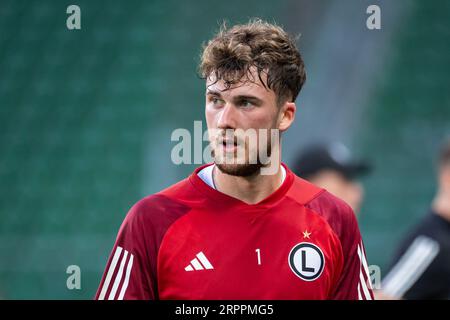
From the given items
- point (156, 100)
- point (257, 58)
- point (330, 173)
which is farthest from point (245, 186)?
point (156, 100)

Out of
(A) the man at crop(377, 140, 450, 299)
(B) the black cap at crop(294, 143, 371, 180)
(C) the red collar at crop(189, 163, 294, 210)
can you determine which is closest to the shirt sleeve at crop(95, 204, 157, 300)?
(C) the red collar at crop(189, 163, 294, 210)

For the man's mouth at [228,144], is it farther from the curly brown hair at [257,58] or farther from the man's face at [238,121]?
the curly brown hair at [257,58]

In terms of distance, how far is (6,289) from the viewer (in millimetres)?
8289

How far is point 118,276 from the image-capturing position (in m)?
2.90

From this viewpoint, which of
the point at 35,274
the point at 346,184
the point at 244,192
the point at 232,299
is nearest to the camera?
the point at 232,299

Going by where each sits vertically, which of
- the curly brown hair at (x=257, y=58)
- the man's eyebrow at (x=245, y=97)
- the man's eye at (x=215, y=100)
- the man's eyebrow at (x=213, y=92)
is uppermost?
the curly brown hair at (x=257, y=58)

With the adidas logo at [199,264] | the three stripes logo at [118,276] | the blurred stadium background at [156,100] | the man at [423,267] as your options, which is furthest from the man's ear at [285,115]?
the blurred stadium background at [156,100]

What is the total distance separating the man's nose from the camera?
2916 millimetres

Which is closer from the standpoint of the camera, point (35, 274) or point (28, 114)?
point (35, 274)

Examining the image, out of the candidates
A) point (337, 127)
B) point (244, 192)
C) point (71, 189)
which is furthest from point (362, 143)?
point (244, 192)

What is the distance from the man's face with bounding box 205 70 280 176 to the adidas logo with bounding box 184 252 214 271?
32cm

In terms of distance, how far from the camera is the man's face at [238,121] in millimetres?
2934

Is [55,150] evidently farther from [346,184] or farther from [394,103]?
[346,184]
